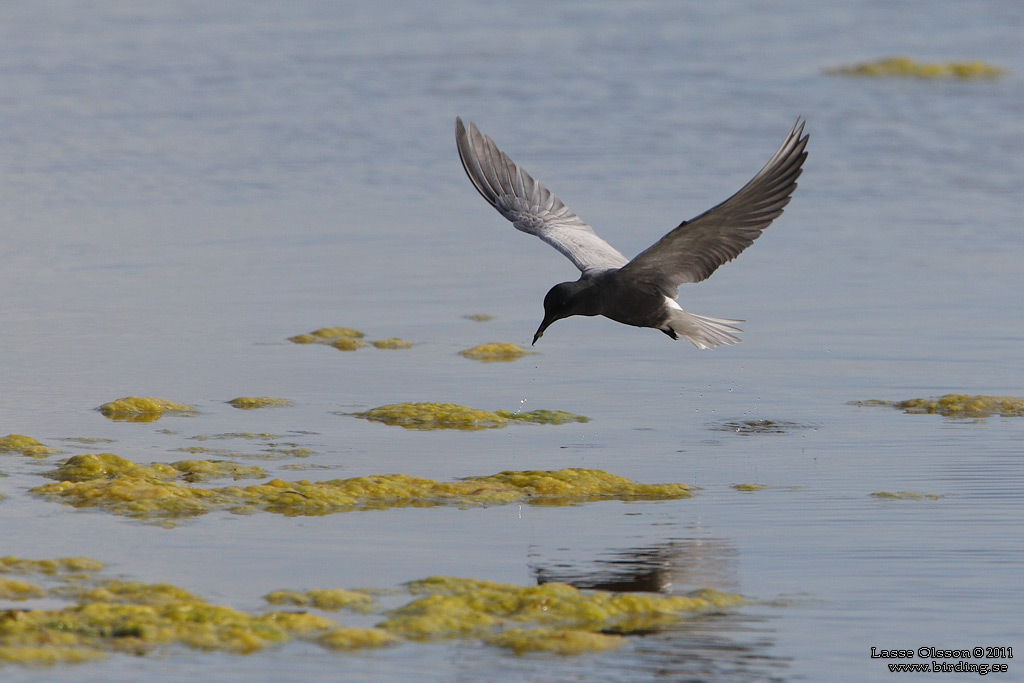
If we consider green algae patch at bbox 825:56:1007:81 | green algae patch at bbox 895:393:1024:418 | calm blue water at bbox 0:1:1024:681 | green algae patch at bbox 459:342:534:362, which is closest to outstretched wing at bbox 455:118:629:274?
calm blue water at bbox 0:1:1024:681

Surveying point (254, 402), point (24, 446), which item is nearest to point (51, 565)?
point (24, 446)

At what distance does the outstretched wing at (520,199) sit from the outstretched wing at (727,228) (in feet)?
3.74

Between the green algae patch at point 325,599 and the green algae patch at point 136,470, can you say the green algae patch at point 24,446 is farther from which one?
the green algae patch at point 325,599

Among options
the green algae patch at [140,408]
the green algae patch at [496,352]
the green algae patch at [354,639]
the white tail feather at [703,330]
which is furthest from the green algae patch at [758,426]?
the green algae patch at [354,639]

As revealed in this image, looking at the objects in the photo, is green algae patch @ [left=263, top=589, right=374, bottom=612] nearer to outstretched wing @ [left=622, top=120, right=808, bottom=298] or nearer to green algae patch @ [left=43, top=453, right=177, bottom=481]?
green algae patch @ [left=43, top=453, right=177, bottom=481]

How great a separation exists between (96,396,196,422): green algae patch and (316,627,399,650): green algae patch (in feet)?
12.0

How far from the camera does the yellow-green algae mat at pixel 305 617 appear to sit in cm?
587

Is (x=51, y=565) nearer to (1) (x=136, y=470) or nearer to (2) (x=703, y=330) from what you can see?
(1) (x=136, y=470)

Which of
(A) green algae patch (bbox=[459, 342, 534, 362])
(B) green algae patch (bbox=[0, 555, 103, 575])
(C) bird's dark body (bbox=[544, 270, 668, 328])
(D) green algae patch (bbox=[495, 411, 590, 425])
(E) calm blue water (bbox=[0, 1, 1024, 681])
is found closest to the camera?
(B) green algae patch (bbox=[0, 555, 103, 575])

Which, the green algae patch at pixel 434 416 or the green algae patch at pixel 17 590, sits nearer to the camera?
the green algae patch at pixel 17 590

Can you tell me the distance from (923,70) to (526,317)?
14.1 m

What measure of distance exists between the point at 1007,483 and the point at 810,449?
3.54 feet

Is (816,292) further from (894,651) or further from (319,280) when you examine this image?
(894,651)

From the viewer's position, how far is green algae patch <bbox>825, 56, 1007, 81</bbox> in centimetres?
2370
